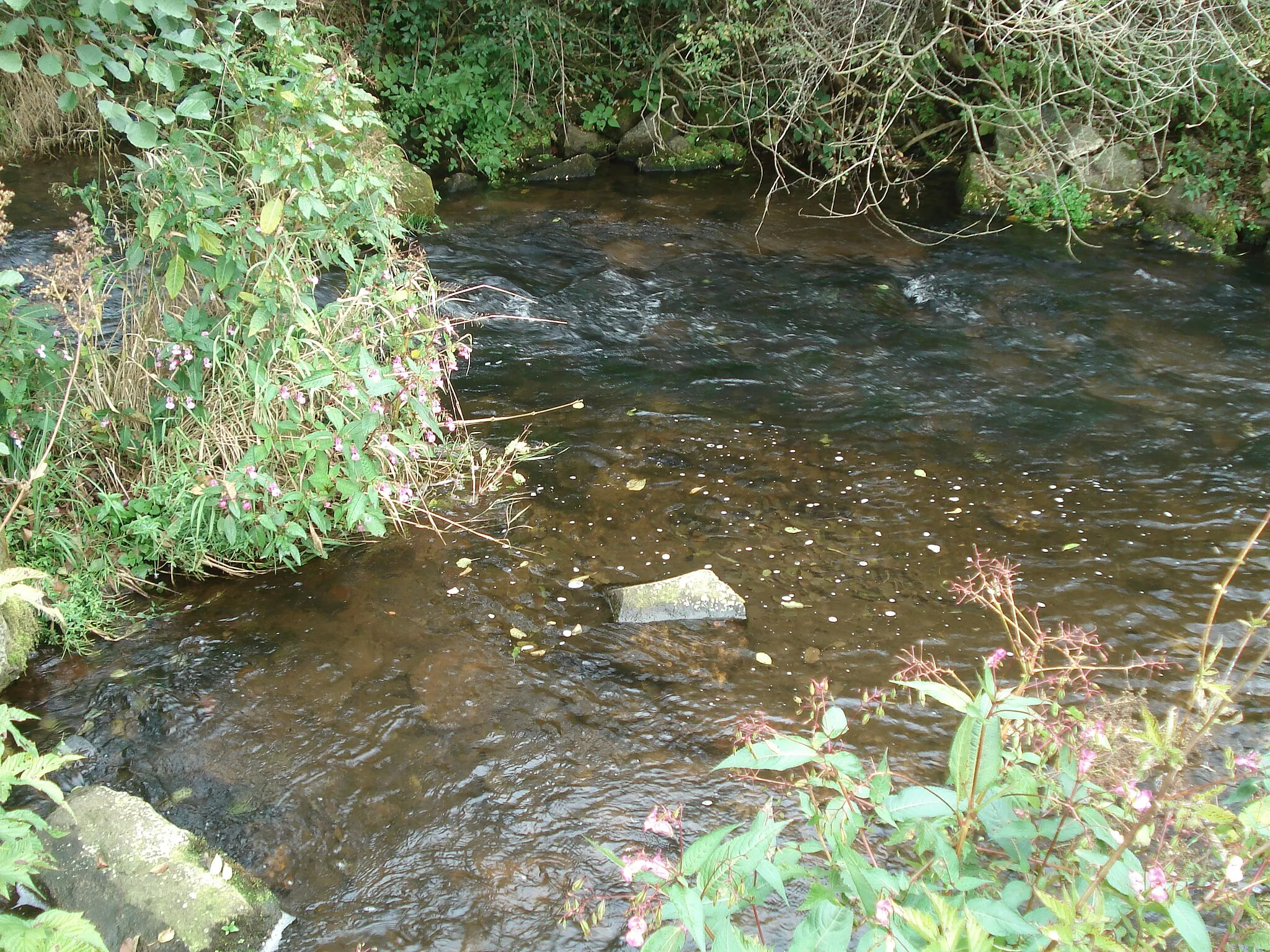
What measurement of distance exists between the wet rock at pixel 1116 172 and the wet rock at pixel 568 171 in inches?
189

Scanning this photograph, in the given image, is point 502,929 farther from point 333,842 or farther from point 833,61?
point 833,61

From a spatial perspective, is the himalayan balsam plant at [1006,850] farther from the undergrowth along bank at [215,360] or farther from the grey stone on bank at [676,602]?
the undergrowth along bank at [215,360]

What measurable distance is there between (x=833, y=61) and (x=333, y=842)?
7.54 m

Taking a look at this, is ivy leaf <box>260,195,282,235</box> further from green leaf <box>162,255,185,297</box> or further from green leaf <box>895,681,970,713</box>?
green leaf <box>895,681,970,713</box>

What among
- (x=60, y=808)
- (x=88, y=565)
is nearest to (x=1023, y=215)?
(x=88, y=565)

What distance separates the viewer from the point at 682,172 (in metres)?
10.1

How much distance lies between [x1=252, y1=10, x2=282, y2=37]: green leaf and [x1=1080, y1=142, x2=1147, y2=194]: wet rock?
7562 mm

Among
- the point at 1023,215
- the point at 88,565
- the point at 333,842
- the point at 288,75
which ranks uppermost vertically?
the point at 288,75

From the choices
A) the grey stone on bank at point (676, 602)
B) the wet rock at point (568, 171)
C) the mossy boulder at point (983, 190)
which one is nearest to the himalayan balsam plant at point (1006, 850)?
the grey stone on bank at point (676, 602)

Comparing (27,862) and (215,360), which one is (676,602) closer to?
(215,360)

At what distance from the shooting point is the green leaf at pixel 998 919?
1.53 m

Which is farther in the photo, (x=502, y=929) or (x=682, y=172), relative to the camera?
(x=682, y=172)

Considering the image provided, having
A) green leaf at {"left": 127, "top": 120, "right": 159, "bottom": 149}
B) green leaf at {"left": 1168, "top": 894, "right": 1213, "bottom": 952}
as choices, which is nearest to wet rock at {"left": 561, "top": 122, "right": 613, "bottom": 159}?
green leaf at {"left": 127, "top": 120, "right": 159, "bottom": 149}

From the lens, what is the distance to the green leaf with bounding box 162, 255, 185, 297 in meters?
3.68
